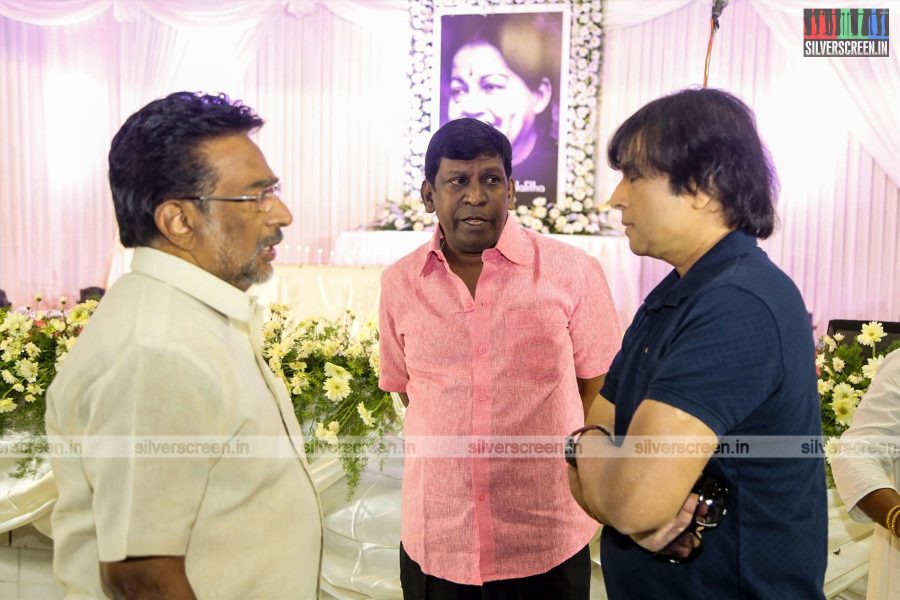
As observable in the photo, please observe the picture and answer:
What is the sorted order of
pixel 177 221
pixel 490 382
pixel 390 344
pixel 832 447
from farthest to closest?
pixel 832 447
pixel 390 344
pixel 490 382
pixel 177 221

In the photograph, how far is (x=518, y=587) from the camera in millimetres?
2154

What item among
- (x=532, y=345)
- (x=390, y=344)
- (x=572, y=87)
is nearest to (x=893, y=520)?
(x=532, y=345)

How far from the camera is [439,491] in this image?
7.20 feet

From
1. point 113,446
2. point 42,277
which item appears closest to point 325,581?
point 113,446

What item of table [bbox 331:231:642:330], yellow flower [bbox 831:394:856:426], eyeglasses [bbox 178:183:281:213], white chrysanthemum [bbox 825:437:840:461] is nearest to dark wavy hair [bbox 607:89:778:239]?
→ eyeglasses [bbox 178:183:281:213]

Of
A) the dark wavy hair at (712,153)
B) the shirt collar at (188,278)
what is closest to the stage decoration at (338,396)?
the shirt collar at (188,278)

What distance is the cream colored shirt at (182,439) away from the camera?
1231 mm

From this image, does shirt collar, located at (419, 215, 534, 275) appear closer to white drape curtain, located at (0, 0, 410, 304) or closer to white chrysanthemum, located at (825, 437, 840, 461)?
white chrysanthemum, located at (825, 437, 840, 461)

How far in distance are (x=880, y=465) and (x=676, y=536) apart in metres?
1.25

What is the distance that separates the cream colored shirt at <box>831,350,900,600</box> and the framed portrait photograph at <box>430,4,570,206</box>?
6.50 m

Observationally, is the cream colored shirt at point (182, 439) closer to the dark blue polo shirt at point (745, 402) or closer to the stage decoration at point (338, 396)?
the dark blue polo shirt at point (745, 402)

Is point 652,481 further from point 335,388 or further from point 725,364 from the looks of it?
point 335,388

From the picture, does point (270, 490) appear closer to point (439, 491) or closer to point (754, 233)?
point (439, 491)

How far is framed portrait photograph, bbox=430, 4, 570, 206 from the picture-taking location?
8.59 meters
